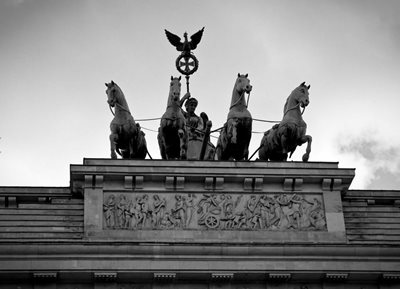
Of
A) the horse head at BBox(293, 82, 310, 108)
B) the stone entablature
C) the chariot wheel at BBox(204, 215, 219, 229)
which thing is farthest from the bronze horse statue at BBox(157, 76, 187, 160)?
the horse head at BBox(293, 82, 310, 108)

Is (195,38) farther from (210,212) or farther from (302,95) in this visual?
(210,212)

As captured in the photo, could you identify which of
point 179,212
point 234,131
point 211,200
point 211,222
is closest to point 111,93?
point 234,131

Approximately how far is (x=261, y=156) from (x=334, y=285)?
560 centimetres

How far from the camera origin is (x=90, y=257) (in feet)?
114

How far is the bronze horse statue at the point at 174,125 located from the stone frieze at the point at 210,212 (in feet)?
7.06

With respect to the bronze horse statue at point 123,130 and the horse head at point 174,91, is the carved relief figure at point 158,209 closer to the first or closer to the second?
the bronze horse statue at point 123,130

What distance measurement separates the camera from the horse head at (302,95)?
126 ft

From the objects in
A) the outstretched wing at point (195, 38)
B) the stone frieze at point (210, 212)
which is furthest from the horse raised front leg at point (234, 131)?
the outstretched wing at point (195, 38)

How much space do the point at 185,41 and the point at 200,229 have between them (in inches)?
375

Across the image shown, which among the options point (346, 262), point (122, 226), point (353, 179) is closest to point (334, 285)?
point (346, 262)

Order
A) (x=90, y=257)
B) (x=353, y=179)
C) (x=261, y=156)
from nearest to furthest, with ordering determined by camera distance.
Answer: (x=90, y=257) < (x=353, y=179) < (x=261, y=156)

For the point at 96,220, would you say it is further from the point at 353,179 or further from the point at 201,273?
the point at 353,179

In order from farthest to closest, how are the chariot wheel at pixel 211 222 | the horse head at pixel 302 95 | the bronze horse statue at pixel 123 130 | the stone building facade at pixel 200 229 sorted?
1. the horse head at pixel 302 95
2. the bronze horse statue at pixel 123 130
3. the chariot wheel at pixel 211 222
4. the stone building facade at pixel 200 229

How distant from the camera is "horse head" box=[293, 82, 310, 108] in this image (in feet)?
126
